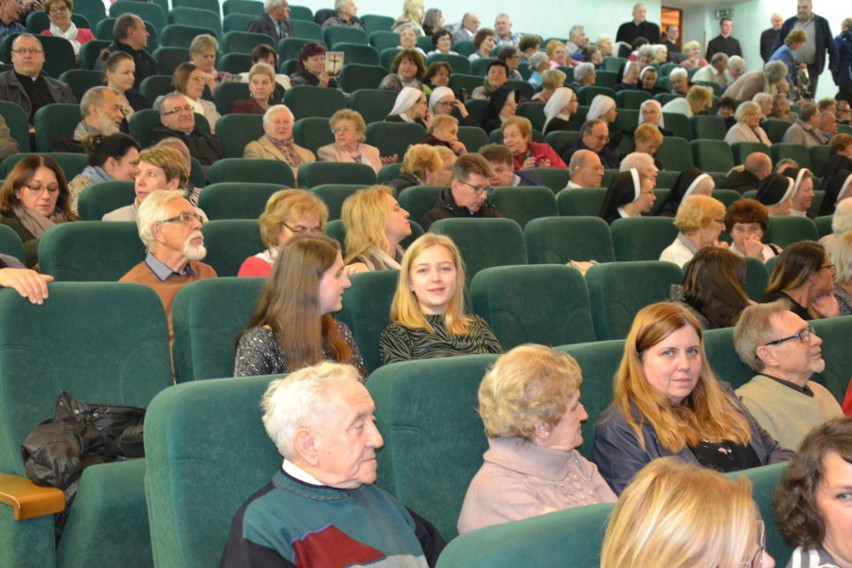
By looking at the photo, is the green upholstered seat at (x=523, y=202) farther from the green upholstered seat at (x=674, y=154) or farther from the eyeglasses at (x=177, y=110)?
the green upholstered seat at (x=674, y=154)

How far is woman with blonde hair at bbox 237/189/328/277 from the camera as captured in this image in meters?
3.08

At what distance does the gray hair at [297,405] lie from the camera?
1761 mm

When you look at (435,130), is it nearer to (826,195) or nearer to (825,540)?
(826,195)

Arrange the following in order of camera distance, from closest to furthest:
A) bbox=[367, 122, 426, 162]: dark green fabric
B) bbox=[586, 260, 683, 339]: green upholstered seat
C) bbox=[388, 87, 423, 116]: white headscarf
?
bbox=[586, 260, 683, 339]: green upholstered seat
bbox=[367, 122, 426, 162]: dark green fabric
bbox=[388, 87, 423, 116]: white headscarf

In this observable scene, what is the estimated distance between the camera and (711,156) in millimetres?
7250

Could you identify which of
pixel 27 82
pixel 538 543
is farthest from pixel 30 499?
pixel 27 82

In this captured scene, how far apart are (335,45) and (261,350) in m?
6.11

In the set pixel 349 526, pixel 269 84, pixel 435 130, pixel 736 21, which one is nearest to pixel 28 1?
pixel 269 84

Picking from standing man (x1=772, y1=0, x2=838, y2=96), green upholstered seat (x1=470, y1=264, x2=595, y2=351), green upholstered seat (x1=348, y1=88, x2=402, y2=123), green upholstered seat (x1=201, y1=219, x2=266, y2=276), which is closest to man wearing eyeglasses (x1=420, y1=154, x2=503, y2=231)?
green upholstered seat (x1=201, y1=219, x2=266, y2=276)

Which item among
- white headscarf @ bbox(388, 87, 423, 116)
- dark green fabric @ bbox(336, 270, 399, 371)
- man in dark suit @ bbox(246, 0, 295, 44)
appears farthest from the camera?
man in dark suit @ bbox(246, 0, 295, 44)

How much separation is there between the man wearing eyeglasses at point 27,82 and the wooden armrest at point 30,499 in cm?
385

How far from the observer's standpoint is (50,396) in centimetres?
225

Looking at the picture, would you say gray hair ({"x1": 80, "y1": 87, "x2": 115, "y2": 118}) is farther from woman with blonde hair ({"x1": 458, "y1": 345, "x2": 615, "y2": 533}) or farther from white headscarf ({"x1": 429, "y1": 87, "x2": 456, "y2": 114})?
woman with blonde hair ({"x1": 458, "y1": 345, "x2": 615, "y2": 533})

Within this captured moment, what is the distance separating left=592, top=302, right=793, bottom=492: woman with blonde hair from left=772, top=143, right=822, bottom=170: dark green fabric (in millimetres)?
5330
